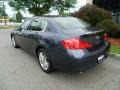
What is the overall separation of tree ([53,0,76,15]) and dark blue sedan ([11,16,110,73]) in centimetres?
1411

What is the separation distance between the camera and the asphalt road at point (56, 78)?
377 cm

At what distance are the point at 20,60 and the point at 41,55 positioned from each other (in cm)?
140

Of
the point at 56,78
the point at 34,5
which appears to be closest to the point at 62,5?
the point at 34,5

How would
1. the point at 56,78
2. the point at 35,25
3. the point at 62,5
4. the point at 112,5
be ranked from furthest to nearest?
1. the point at 62,5
2. the point at 112,5
3. the point at 35,25
4. the point at 56,78

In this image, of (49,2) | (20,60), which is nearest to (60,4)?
(49,2)

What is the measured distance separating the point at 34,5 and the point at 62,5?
3.26 metres

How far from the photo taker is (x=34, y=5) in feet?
62.1

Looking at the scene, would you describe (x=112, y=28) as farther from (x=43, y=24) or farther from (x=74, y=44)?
(x=74, y=44)

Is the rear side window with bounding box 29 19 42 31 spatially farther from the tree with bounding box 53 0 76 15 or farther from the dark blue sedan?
the tree with bounding box 53 0 76 15

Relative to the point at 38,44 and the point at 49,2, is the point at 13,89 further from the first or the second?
the point at 49,2

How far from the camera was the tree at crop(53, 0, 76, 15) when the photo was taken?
60.8ft

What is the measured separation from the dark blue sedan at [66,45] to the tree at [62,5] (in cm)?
1411

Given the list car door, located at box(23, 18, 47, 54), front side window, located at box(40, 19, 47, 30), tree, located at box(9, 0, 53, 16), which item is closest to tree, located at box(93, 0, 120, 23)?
tree, located at box(9, 0, 53, 16)

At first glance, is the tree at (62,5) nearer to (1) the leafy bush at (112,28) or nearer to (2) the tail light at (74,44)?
(1) the leafy bush at (112,28)
